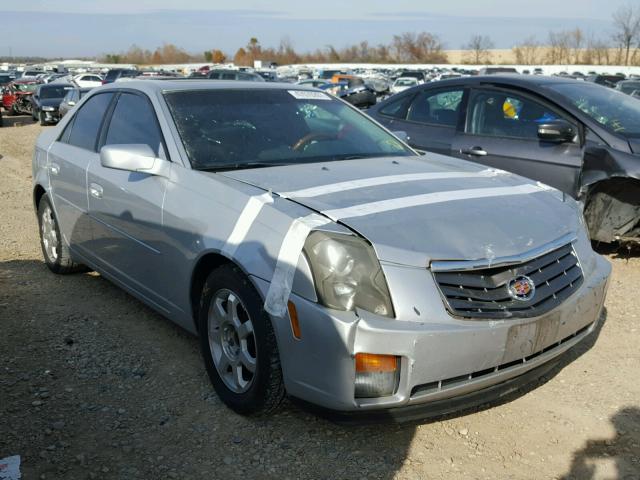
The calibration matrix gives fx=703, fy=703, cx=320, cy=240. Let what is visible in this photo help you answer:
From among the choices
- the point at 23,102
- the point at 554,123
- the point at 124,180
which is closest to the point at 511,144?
the point at 554,123

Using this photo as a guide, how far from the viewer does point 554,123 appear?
577cm

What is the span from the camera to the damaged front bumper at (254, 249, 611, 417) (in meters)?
2.74

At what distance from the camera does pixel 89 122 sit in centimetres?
512

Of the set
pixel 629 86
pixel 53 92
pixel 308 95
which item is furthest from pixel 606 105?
pixel 53 92

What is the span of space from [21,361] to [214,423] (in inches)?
58.0

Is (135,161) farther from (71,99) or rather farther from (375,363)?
(71,99)

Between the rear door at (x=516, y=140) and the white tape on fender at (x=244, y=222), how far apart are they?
11.0 feet

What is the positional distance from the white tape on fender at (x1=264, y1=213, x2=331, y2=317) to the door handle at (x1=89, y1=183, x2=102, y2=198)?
201cm

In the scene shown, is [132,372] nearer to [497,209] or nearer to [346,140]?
[346,140]

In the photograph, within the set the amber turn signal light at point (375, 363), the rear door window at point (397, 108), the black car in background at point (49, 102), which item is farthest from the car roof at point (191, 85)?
the black car in background at point (49, 102)

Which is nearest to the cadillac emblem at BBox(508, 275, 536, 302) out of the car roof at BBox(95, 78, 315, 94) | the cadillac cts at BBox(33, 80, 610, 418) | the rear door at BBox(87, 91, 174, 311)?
the cadillac cts at BBox(33, 80, 610, 418)

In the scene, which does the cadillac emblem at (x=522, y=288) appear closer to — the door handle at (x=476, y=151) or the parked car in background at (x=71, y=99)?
the door handle at (x=476, y=151)

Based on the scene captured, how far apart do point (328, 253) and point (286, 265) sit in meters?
0.19

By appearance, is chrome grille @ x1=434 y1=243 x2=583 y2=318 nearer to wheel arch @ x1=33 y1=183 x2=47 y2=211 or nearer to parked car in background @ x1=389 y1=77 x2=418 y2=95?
wheel arch @ x1=33 y1=183 x2=47 y2=211
